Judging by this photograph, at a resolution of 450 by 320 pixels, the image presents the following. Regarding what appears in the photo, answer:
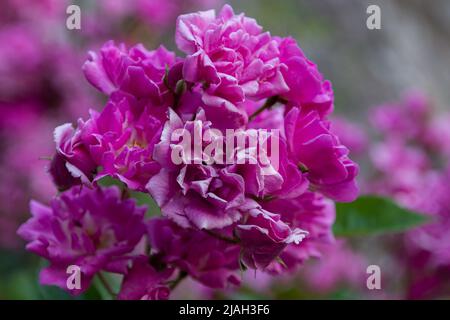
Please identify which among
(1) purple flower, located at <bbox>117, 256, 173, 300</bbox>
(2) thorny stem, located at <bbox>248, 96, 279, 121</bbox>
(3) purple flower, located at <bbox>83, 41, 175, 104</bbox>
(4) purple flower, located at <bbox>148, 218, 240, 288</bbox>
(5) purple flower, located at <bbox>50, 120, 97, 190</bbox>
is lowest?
(1) purple flower, located at <bbox>117, 256, 173, 300</bbox>

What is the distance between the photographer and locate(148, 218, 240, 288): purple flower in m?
0.57

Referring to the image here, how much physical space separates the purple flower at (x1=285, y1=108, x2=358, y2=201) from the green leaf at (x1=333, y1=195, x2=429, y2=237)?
0.22 m

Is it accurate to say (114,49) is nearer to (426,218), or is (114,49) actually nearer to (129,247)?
(129,247)

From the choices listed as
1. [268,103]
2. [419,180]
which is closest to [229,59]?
[268,103]

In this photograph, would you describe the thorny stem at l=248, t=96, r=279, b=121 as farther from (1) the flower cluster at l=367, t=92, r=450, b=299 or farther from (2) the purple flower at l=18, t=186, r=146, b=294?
(1) the flower cluster at l=367, t=92, r=450, b=299

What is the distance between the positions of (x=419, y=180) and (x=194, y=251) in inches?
27.5

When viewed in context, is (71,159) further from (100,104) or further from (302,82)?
(100,104)

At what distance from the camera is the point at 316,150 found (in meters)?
0.53

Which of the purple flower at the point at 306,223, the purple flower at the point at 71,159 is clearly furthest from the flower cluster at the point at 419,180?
the purple flower at the point at 71,159

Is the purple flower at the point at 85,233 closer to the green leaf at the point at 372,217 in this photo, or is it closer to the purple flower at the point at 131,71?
the purple flower at the point at 131,71

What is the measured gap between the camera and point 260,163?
19.4 inches

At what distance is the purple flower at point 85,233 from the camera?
572 millimetres

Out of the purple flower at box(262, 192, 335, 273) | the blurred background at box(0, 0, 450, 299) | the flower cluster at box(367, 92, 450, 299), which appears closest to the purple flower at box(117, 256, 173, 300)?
the purple flower at box(262, 192, 335, 273)

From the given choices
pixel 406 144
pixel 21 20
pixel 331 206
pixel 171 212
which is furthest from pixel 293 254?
pixel 21 20
